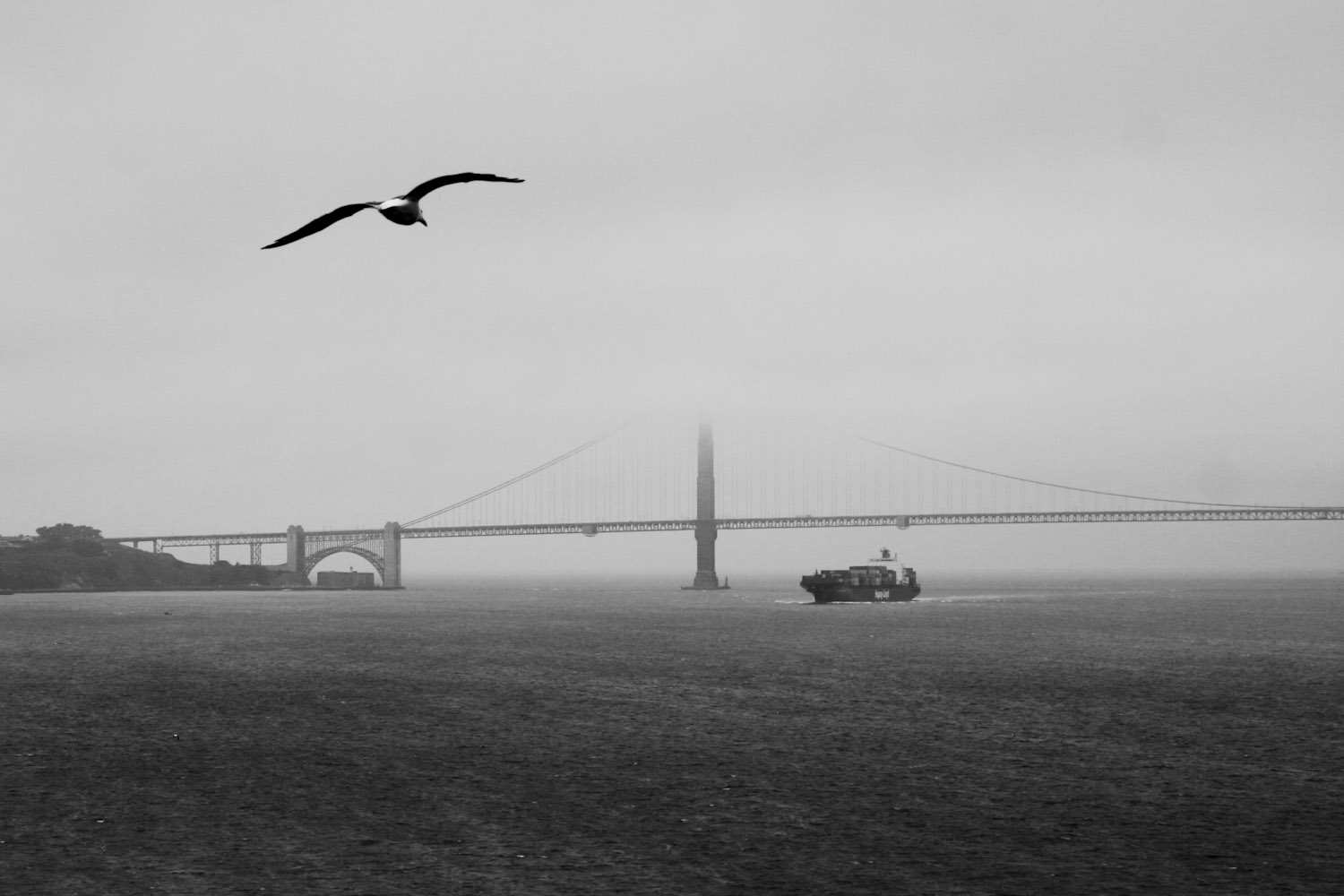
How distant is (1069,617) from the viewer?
11681 centimetres

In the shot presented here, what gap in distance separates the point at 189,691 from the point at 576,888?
3668cm

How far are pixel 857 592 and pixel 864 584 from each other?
8.30 ft

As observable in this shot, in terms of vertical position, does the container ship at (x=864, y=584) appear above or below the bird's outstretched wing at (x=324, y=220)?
below

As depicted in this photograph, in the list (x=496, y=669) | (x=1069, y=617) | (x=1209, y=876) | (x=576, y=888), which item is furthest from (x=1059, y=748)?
(x=1069, y=617)

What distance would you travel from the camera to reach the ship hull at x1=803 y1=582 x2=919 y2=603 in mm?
148375

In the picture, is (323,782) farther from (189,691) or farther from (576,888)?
(189,691)

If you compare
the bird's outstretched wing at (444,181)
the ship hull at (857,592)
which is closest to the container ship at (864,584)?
the ship hull at (857,592)

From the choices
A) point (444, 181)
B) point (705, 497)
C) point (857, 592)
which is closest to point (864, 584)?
point (857, 592)

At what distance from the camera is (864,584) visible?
152m

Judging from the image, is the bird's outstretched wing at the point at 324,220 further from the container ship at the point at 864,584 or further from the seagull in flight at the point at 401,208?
the container ship at the point at 864,584

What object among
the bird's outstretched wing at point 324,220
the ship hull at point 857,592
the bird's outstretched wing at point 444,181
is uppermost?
the bird's outstretched wing at point 444,181

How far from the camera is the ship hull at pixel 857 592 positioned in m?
148

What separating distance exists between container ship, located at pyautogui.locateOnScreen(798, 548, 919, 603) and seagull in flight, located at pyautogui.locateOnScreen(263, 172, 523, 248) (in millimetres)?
138308

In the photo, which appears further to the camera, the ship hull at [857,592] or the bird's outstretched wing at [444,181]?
the ship hull at [857,592]
